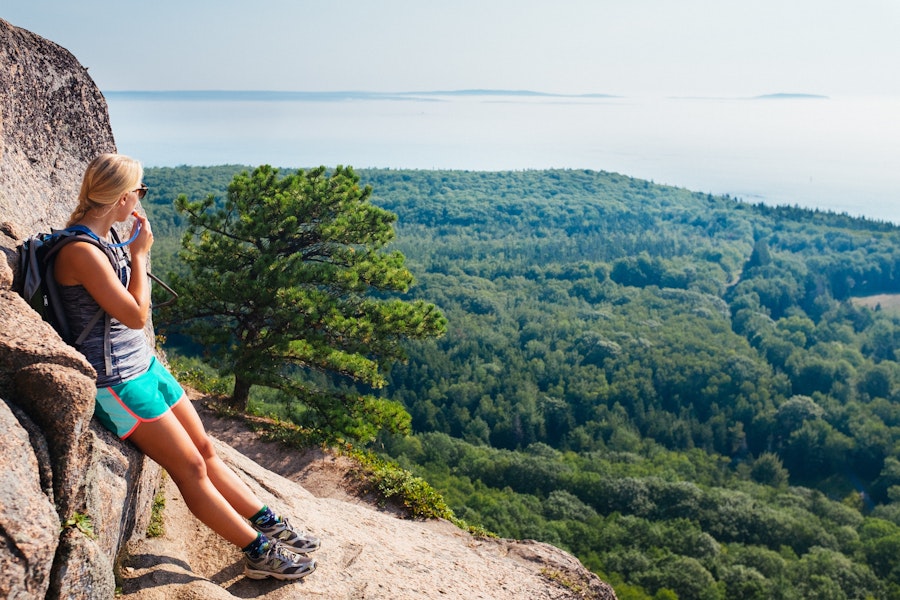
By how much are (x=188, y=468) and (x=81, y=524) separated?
834 mm

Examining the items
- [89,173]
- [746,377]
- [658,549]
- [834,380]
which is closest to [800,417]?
[746,377]

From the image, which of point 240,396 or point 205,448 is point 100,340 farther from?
point 240,396

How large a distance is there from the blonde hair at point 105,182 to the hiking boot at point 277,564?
265 centimetres

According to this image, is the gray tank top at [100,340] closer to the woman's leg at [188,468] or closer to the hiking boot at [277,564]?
the woman's leg at [188,468]

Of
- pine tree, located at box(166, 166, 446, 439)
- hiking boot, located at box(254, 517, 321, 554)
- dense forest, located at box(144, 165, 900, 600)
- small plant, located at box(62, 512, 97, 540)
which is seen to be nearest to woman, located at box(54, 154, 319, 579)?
hiking boot, located at box(254, 517, 321, 554)

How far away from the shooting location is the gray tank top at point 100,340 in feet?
14.0

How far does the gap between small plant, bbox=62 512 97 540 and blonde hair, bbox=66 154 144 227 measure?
1.76 m

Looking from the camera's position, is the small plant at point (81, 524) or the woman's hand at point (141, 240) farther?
the woman's hand at point (141, 240)

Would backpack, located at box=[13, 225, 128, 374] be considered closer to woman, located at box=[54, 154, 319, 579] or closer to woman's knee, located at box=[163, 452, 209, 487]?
woman, located at box=[54, 154, 319, 579]

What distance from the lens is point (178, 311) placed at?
1326 centimetres

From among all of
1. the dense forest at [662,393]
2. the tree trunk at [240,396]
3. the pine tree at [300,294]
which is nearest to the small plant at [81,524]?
the pine tree at [300,294]

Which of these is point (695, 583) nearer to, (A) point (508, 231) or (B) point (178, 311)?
(B) point (178, 311)

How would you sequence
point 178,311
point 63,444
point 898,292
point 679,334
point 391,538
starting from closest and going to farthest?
point 63,444 < point 391,538 < point 178,311 < point 679,334 < point 898,292

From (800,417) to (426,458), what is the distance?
46543 mm
